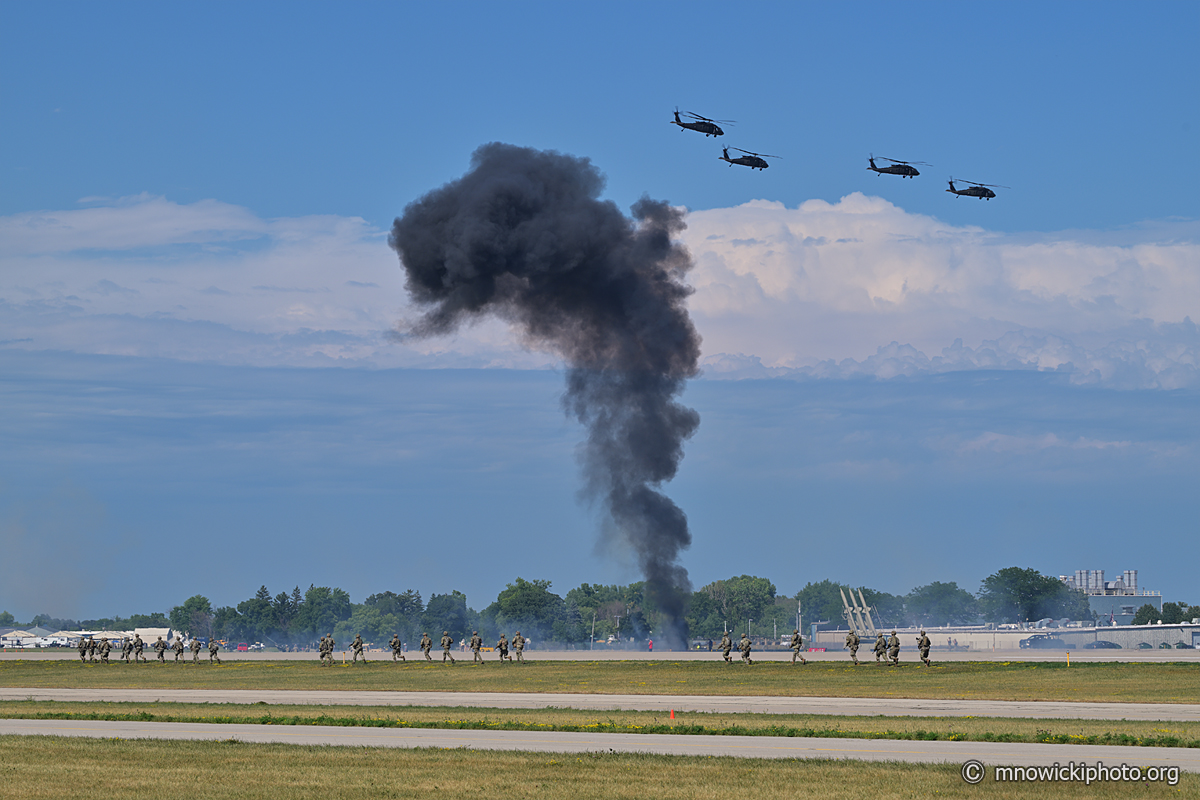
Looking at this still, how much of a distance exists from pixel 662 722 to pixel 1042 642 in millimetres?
98496

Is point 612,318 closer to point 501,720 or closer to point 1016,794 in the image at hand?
point 501,720

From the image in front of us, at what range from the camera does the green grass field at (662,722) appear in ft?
82.5

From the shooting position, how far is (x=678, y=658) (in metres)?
69.8

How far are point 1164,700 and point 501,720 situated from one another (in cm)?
2187

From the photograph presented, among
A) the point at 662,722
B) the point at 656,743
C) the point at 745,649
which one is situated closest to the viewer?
the point at 656,743

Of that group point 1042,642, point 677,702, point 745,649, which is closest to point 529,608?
point 1042,642

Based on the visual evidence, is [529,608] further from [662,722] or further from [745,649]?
[662,722]

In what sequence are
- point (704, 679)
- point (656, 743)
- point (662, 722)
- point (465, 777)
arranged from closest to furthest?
point (465, 777), point (656, 743), point (662, 722), point (704, 679)

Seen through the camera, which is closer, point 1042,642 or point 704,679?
point 704,679

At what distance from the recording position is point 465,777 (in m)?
19.8

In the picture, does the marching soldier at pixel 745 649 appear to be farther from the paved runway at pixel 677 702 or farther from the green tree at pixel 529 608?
the green tree at pixel 529 608

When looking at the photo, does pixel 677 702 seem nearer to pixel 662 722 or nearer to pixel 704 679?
pixel 662 722

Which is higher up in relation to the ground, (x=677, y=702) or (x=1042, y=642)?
(x=677, y=702)

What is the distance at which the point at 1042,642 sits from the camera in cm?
11725
